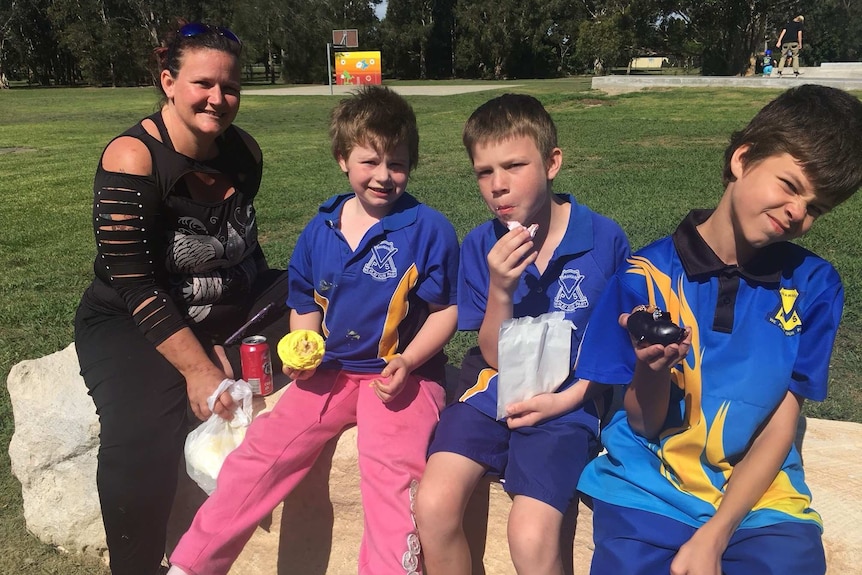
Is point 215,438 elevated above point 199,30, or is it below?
below

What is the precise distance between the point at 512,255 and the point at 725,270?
0.61 m

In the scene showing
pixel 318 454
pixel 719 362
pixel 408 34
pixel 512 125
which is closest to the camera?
pixel 719 362

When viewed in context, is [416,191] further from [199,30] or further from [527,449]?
[527,449]

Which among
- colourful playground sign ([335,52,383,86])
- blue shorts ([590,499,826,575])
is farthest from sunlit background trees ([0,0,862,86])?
blue shorts ([590,499,826,575])

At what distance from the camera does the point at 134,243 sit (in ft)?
9.08

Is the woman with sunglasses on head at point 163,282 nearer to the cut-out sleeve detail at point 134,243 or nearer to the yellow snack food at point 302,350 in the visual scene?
the cut-out sleeve detail at point 134,243

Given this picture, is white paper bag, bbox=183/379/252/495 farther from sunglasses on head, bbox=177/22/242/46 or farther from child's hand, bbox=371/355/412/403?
sunglasses on head, bbox=177/22/242/46

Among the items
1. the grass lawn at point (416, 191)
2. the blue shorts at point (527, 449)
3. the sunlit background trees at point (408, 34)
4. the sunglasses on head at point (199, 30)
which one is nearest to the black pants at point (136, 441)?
the grass lawn at point (416, 191)

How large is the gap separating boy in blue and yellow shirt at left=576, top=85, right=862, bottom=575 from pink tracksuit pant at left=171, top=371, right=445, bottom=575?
59 cm

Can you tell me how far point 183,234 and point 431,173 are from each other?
24.3ft

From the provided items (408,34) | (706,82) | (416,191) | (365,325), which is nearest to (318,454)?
(365,325)

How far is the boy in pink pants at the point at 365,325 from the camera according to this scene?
2.43 meters

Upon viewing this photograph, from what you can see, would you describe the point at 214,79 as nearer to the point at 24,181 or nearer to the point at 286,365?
the point at 286,365

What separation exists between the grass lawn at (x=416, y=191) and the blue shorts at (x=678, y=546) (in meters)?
2.03
